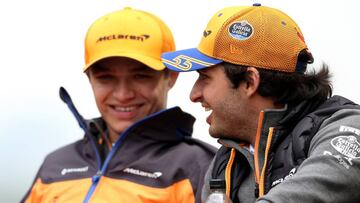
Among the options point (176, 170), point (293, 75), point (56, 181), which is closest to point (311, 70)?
point (293, 75)

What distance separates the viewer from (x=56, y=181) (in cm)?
393

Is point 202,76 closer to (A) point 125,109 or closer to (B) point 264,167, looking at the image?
(B) point 264,167

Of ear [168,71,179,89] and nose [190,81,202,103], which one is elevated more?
nose [190,81,202,103]

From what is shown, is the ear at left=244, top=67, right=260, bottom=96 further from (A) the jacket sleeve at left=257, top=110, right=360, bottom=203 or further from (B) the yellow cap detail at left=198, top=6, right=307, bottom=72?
(A) the jacket sleeve at left=257, top=110, right=360, bottom=203

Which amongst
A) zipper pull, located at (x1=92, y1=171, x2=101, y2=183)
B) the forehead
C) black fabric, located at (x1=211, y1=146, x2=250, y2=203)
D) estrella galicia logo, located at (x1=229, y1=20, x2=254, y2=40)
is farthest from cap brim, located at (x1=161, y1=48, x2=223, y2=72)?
zipper pull, located at (x1=92, y1=171, x2=101, y2=183)

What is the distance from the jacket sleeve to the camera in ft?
7.77

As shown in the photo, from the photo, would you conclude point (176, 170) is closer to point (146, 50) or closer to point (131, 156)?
point (131, 156)

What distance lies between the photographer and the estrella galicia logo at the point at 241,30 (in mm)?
3068

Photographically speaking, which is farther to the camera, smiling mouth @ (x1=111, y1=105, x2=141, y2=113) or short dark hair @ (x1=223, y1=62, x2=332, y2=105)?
smiling mouth @ (x1=111, y1=105, x2=141, y2=113)

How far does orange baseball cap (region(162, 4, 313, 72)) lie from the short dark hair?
0.02 m

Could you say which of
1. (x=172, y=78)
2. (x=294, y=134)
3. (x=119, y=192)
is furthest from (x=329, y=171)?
(x=172, y=78)

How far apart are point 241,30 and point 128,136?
1.08m

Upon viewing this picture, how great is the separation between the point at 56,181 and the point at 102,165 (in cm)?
26

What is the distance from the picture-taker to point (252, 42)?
3.05m
